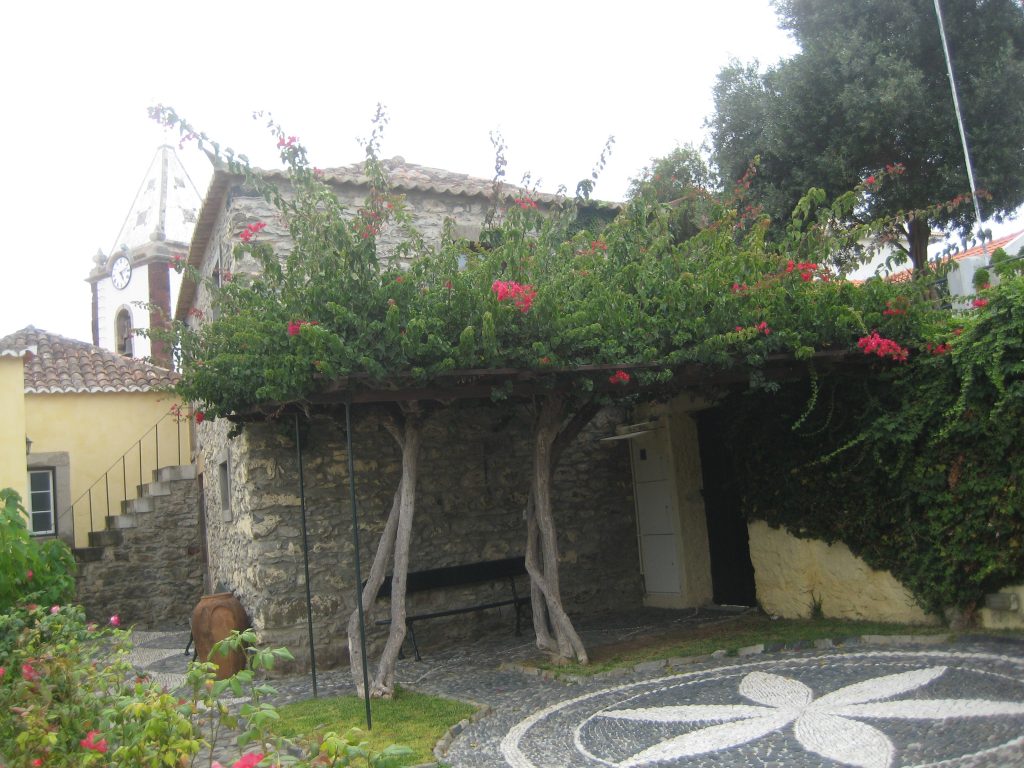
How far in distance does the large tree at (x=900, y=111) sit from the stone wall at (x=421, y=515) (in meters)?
5.11

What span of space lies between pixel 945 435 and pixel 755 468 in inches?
90.7

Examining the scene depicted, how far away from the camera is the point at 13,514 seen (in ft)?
25.5

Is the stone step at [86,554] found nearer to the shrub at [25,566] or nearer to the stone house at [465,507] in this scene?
the stone house at [465,507]

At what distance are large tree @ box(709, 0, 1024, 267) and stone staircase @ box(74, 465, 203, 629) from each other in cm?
1012

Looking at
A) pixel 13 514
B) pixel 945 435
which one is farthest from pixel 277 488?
pixel 945 435

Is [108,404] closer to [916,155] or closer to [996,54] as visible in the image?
[916,155]

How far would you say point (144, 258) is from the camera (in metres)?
23.7

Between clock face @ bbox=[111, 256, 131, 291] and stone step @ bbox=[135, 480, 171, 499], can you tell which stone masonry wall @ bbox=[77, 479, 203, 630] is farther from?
clock face @ bbox=[111, 256, 131, 291]

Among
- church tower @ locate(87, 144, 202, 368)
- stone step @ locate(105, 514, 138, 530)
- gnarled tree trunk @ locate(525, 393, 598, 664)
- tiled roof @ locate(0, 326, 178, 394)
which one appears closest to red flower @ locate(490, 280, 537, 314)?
gnarled tree trunk @ locate(525, 393, 598, 664)

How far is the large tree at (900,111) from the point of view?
12.5 m

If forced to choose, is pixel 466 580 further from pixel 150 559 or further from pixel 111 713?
pixel 150 559

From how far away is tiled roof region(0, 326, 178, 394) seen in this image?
14781 mm

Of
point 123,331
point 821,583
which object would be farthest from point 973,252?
point 123,331

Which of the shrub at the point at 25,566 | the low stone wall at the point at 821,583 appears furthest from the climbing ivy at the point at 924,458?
the shrub at the point at 25,566
